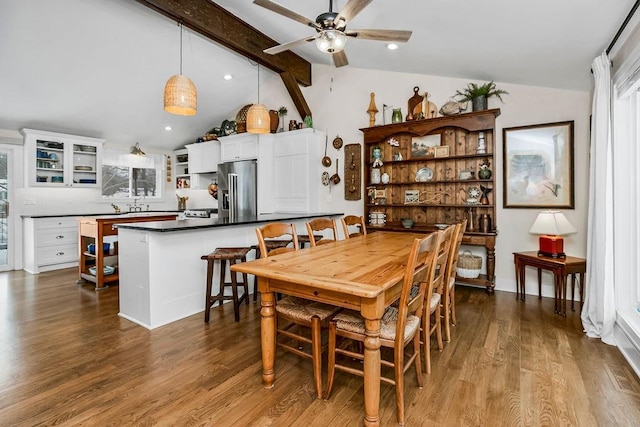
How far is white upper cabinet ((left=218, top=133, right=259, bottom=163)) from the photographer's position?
18.5 ft

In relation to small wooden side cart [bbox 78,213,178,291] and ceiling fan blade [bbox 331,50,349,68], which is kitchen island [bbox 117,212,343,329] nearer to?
small wooden side cart [bbox 78,213,178,291]

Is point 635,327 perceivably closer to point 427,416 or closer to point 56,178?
point 427,416

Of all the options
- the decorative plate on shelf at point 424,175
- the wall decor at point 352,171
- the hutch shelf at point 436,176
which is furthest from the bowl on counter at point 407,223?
the wall decor at point 352,171

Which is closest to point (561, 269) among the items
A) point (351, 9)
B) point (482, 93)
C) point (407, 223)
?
point (407, 223)

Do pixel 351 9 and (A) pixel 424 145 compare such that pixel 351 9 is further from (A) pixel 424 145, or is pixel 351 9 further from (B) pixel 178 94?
(A) pixel 424 145

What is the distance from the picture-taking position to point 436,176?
4406mm

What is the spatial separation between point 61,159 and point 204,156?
2.36m

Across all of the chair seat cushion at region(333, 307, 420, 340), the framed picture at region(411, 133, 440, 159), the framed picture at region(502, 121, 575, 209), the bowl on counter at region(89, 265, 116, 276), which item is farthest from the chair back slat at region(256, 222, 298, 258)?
the bowl on counter at region(89, 265, 116, 276)

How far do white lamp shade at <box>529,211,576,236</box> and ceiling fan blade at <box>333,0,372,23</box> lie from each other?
280 cm

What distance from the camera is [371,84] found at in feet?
15.8

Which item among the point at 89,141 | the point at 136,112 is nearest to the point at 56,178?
the point at 89,141

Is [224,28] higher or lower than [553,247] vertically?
higher

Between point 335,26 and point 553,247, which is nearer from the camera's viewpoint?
point 335,26

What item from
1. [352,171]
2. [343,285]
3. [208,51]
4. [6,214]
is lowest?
[343,285]
